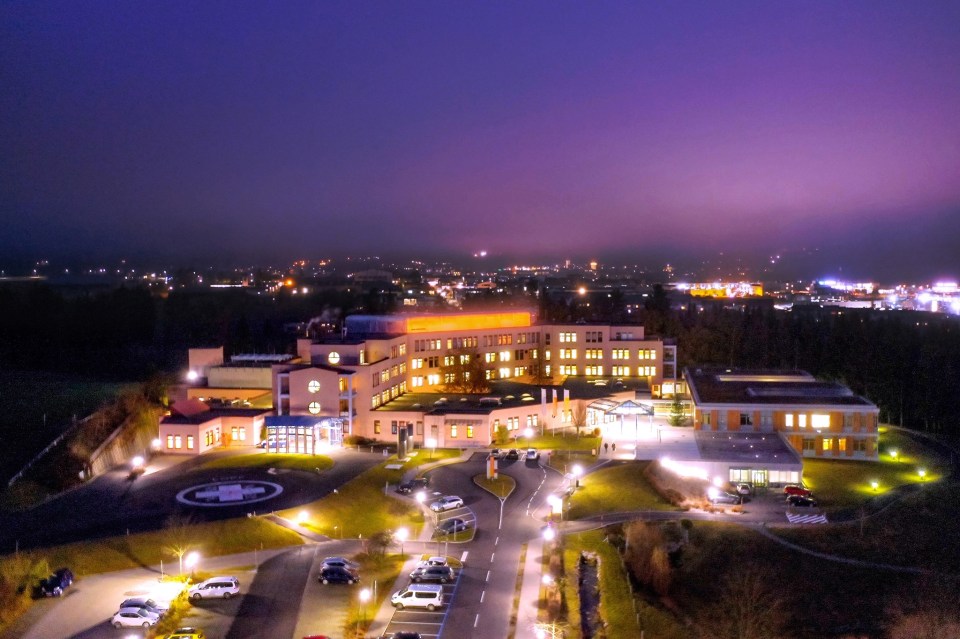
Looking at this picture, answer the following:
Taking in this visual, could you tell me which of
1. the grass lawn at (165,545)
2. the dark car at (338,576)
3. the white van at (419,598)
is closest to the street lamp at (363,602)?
the white van at (419,598)

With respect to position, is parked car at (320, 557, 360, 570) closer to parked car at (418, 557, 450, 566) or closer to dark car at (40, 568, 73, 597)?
parked car at (418, 557, 450, 566)

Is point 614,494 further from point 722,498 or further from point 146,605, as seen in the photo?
point 146,605

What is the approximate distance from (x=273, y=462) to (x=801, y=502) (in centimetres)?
1732

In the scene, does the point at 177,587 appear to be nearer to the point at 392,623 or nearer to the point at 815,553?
the point at 392,623

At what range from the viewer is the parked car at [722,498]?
22406mm

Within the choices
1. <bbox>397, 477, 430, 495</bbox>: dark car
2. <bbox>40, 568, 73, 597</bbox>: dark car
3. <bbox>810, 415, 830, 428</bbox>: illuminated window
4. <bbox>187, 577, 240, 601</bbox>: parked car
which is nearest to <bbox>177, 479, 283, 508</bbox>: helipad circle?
<bbox>397, 477, 430, 495</bbox>: dark car

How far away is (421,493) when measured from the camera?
73.9 ft

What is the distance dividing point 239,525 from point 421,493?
5571 mm

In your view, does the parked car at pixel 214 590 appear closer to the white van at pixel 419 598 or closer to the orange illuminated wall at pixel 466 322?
the white van at pixel 419 598

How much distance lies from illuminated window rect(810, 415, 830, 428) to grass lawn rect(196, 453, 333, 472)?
18.0 meters

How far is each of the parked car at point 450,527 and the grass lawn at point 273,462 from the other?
6.73 m

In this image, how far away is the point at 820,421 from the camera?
2795 cm

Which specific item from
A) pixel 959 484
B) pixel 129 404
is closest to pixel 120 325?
pixel 129 404

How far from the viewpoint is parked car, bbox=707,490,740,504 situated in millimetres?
22406
